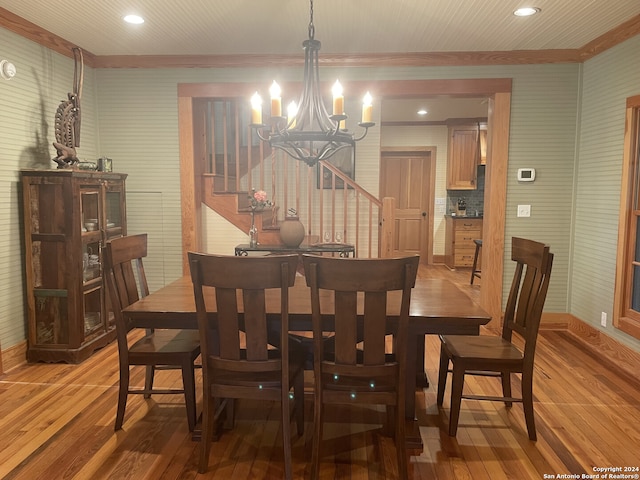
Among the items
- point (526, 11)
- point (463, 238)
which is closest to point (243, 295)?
point (526, 11)

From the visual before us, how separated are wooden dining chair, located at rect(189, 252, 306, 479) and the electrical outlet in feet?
9.73

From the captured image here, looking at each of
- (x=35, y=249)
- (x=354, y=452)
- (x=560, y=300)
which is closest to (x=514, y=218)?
(x=560, y=300)

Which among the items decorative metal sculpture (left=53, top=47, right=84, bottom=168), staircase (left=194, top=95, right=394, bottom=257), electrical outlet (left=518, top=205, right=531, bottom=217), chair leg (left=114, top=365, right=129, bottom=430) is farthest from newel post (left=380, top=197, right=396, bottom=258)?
chair leg (left=114, top=365, right=129, bottom=430)

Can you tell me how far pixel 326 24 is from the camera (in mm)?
3506

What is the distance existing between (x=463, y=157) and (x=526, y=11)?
4960mm

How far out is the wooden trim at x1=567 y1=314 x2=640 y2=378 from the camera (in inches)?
134

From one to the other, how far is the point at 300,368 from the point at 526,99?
3.33 metres

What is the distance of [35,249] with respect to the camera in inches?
139

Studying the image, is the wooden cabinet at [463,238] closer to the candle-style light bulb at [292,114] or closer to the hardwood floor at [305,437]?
the hardwood floor at [305,437]

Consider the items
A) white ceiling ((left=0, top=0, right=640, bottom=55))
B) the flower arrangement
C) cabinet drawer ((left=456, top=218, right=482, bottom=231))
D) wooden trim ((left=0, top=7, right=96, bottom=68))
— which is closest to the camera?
white ceiling ((left=0, top=0, right=640, bottom=55))

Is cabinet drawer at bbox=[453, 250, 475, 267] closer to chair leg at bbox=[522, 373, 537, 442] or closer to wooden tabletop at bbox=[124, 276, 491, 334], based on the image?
wooden tabletop at bbox=[124, 276, 491, 334]

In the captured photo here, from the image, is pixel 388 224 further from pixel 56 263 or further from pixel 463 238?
pixel 463 238

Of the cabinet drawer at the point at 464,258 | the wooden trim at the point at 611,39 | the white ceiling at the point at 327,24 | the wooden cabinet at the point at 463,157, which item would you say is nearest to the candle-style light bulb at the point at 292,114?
the white ceiling at the point at 327,24

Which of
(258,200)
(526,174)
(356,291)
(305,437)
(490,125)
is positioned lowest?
(305,437)
